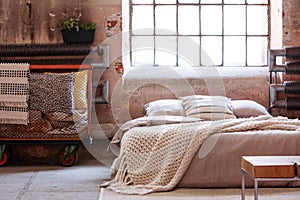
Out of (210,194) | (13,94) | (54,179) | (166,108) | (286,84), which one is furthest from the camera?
(286,84)

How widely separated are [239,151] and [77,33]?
7.43ft

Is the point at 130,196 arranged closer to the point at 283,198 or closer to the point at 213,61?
the point at 283,198

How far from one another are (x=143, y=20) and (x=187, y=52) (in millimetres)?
611

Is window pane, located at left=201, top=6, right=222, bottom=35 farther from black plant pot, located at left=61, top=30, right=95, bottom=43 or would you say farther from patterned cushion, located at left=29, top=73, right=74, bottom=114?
patterned cushion, located at left=29, top=73, right=74, bottom=114

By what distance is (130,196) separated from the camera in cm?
405

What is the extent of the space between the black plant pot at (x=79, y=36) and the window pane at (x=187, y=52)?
1121 mm

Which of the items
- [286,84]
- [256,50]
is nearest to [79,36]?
[256,50]

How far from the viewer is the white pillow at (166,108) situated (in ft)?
17.6

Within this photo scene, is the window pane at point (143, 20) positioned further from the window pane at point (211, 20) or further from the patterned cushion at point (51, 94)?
the patterned cushion at point (51, 94)

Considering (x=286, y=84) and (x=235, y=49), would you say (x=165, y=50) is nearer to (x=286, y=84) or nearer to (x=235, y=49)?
(x=235, y=49)

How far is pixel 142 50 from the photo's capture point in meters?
6.40

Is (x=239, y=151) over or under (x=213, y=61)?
under

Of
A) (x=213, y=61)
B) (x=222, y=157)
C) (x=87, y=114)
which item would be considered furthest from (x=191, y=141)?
(x=213, y=61)

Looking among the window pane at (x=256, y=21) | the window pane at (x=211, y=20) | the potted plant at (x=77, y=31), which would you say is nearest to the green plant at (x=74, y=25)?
the potted plant at (x=77, y=31)
